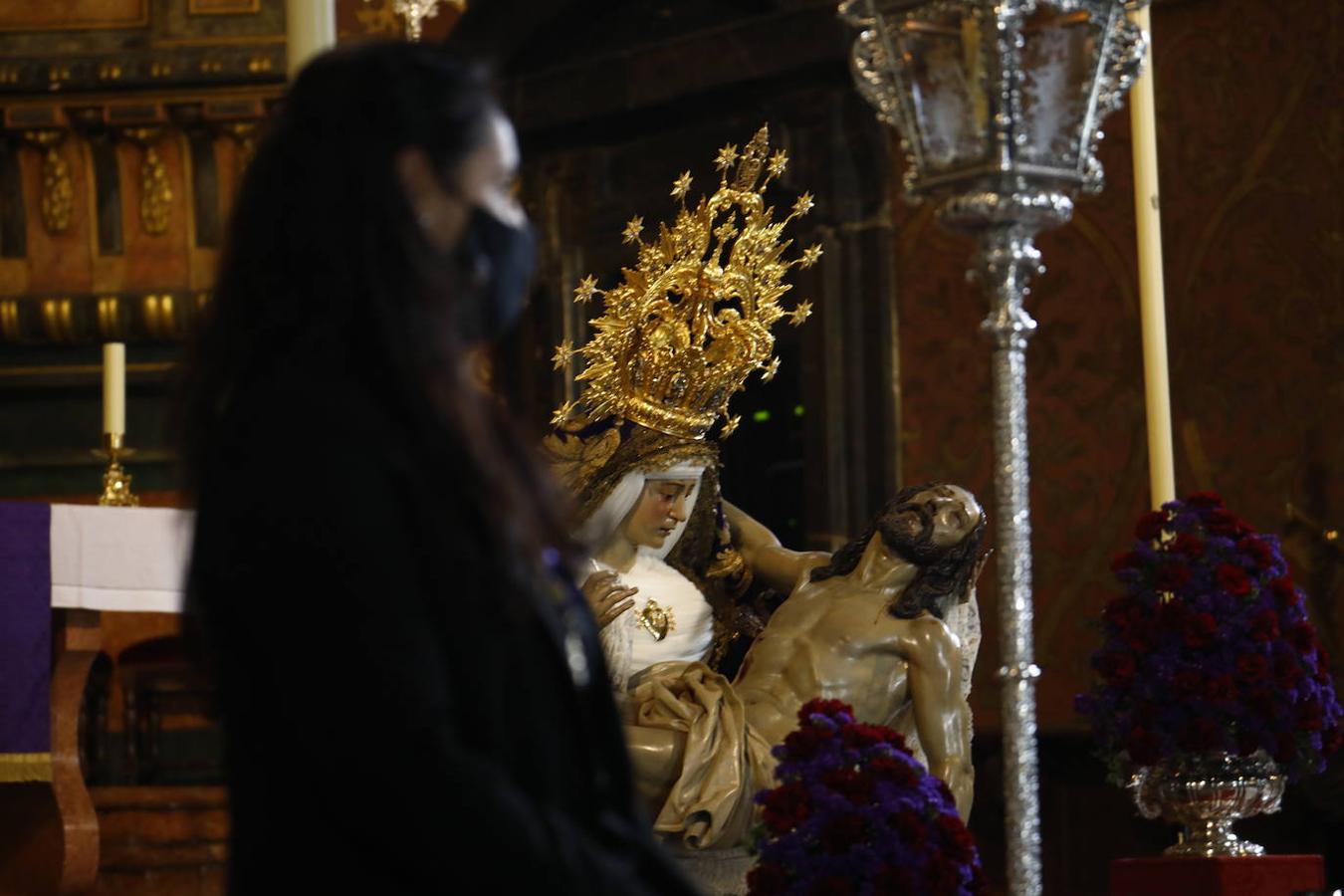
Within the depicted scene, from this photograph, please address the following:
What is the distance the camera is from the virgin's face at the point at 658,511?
12.1ft

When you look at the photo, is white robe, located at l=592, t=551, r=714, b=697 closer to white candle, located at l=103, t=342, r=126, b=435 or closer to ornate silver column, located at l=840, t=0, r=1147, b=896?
white candle, located at l=103, t=342, r=126, b=435

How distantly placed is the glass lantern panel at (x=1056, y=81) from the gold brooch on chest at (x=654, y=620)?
5.42ft

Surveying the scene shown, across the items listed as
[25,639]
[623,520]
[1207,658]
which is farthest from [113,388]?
[1207,658]

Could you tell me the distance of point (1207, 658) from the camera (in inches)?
126

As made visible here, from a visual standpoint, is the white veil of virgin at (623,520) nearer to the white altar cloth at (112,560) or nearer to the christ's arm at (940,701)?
the christ's arm at (940,701)

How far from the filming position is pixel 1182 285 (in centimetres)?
464

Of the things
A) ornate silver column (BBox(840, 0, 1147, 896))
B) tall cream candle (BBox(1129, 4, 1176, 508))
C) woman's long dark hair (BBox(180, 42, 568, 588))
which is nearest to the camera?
woman's long dark hair (BBox(180, 42, 568, 588))

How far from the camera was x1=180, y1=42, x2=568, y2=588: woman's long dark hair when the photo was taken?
1252mm

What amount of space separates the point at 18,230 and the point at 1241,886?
3162 mm

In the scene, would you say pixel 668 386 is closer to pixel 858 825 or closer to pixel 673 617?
pixel 673 617

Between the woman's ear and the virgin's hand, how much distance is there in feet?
6.99

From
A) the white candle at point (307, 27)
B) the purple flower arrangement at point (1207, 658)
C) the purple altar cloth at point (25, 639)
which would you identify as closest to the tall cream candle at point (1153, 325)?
the purple flower arrangement at point (1207, 658)

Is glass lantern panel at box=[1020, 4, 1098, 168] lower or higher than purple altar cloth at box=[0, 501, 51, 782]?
higher

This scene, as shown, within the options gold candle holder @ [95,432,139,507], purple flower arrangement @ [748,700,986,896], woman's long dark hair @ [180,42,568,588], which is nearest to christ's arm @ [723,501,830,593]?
purple flower arrangement @ [748,700,986,896]
